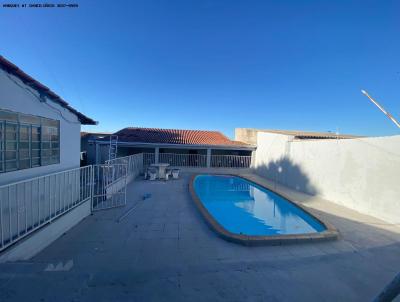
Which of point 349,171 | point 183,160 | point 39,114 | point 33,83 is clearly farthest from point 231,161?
point 33,83

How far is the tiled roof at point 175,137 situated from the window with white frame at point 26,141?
37.1 ft

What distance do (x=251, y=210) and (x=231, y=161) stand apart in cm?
1014

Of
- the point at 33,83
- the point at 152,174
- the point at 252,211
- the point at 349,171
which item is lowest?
the point at 252,211

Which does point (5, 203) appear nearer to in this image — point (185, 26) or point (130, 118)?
point (185, 26)

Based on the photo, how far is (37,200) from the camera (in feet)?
16.1

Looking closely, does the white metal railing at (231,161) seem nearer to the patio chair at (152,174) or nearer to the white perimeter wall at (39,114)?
the patio chair at (152,174)

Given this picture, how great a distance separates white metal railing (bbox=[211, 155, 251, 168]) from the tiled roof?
4.53 feet

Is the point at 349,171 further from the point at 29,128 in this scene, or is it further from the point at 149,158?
the point at 149,158

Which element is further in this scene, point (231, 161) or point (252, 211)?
point (231, 161)

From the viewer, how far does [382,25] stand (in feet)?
25.5

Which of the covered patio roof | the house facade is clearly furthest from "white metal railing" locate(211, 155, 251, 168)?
the house facade

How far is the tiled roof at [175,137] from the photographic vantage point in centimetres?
1800

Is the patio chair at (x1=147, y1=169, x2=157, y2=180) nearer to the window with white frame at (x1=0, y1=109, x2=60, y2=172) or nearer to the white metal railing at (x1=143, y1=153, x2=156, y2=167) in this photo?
the white metal railing at (x1=143, y1=153, x2=156, y2=167)

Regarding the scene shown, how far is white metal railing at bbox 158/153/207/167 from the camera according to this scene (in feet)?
59.5
